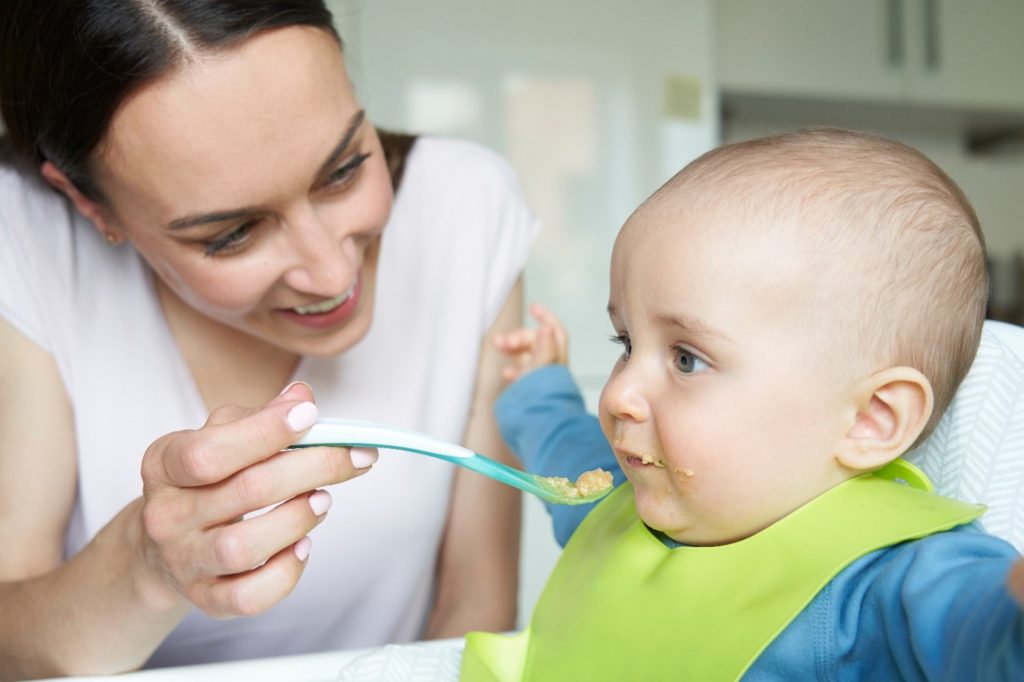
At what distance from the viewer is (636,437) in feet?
2.33

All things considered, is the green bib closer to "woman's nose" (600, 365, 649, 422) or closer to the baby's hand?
"woman's nose" (600, 365, 649, 422)

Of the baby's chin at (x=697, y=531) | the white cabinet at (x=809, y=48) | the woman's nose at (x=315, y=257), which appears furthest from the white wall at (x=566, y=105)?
the baby's chin at (x=697, y=531)

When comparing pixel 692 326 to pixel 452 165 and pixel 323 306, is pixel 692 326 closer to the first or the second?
pixel 323 306

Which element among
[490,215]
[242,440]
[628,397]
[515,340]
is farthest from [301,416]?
[490,215]

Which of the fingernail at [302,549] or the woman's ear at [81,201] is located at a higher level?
the woman's ear at [81,201]

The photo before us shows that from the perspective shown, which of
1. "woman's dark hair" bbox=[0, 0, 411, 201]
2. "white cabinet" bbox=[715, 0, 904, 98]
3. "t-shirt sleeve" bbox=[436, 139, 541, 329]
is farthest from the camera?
"white cabinet" bbox=[715, 0, 904, 98]

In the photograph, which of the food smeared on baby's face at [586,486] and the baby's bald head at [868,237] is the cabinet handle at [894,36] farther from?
the food smeared on baby's face at [586,486]

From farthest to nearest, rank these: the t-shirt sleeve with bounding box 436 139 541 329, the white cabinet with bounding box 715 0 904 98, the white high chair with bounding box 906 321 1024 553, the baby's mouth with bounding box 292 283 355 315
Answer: the white cabinet with bounding box 715 0 904 98 → the t-shirt sleeve with bounding box 436 139 541 329 → the baby's mouth with bounding box 292 283 355 315 → the white high chair with bounding box 906 321 1024 553

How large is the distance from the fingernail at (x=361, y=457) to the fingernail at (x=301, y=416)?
4 cm

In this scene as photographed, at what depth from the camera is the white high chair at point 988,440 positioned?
73 centimetres

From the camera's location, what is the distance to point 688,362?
0.69m

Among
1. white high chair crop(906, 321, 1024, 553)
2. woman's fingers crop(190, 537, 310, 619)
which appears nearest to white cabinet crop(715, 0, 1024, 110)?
white high chair crop(906, 321, 1024, 553)

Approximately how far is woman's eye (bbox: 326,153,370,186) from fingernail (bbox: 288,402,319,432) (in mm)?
325

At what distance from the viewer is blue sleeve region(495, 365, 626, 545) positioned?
943 mm
